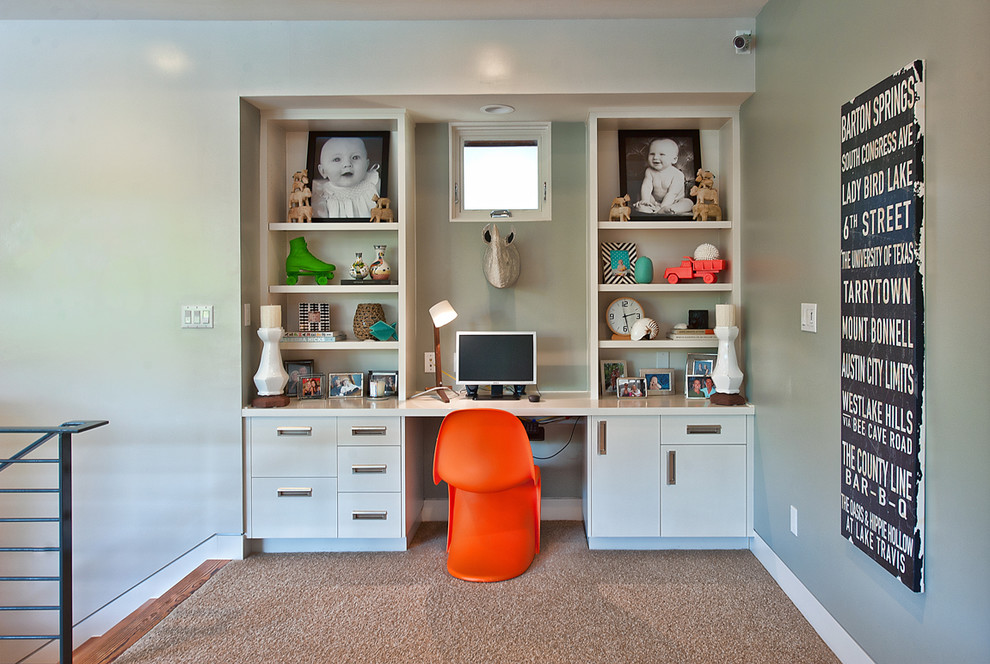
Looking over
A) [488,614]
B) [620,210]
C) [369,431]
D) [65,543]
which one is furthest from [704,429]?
[65,543]

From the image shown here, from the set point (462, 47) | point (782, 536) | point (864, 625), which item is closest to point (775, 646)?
point (864, 625)

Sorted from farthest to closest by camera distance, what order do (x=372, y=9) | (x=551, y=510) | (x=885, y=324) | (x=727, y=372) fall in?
1. (x=551, y=510)
2. (x=727, y=372)
3. (x=372, y=9)
4. (x=885, y=324)

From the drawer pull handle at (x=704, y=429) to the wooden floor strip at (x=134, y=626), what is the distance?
232 cm

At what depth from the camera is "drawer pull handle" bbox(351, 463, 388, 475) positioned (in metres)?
3.02

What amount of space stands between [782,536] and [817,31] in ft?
6.64

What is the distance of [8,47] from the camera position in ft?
9.66

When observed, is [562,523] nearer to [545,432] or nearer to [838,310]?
[545,432]

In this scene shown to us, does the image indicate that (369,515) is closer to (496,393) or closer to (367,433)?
(367,433)

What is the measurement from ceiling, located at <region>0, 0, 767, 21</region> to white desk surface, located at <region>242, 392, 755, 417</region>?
1849 mm

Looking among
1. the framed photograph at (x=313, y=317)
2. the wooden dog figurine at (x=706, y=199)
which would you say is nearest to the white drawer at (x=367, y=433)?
the framed photograph at (x=313, y=317)

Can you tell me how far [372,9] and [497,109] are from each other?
2.47 feet

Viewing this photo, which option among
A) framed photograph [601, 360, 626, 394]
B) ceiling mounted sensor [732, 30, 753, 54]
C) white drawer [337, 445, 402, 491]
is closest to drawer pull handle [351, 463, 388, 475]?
white drawer [337, 445, 402, 491]

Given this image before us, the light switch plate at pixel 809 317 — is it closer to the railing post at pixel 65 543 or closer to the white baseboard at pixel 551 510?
the white baseboard at pixel 551 510

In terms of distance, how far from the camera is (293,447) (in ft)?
9.93
